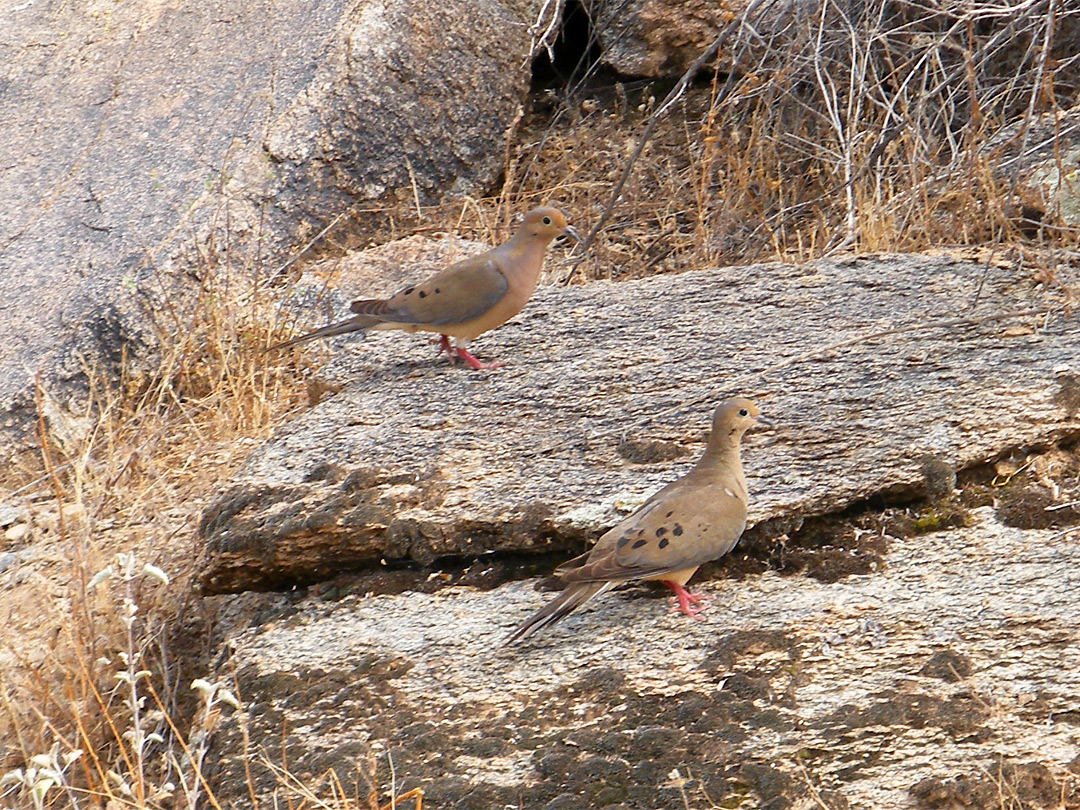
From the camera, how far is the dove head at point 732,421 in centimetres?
306

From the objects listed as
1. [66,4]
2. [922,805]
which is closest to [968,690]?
[922,805]

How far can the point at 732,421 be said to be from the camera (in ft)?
10.1

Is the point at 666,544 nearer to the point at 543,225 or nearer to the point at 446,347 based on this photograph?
the point at 446,347

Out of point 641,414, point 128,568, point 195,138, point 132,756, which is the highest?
point 195,138

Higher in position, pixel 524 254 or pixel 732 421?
pixel 524 254

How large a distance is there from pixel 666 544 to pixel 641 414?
86cm

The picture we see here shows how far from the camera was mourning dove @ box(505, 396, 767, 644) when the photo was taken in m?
2.73

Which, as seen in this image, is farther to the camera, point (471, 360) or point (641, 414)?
point (471, 360)

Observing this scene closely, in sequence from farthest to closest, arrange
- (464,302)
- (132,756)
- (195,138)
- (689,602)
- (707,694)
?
(195,138) < (464,302) < (132,756) < (689,602) < (707,694)

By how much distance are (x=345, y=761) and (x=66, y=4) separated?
5.62 meters

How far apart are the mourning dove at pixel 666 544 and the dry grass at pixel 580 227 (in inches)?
30.0

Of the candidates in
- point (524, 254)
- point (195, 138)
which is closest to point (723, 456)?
point (524, 254)

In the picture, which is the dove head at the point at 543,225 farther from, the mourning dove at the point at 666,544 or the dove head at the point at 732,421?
the mourning dove at the point at 666,544

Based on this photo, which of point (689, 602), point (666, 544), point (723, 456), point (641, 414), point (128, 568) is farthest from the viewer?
point (641, 414)
